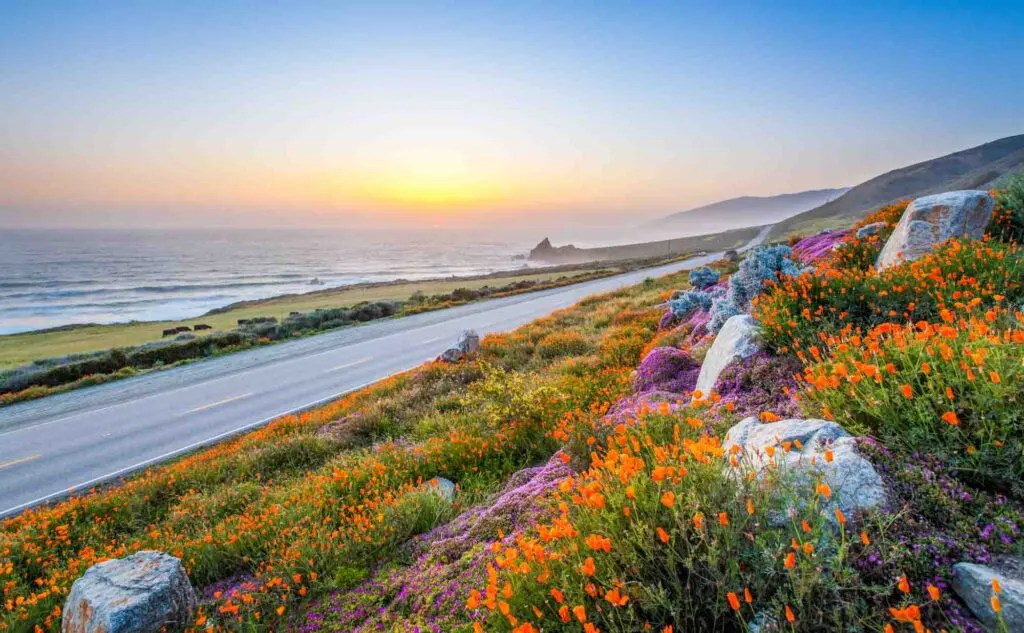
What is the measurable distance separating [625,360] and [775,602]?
904 cm

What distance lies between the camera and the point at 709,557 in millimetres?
2240

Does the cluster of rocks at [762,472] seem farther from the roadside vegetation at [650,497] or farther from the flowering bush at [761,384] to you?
the flowering bush at [761,384]

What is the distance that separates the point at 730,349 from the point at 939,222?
6.37 metres

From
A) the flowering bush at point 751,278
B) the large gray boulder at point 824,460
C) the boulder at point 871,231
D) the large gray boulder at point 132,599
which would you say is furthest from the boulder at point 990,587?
the boulder at point 871,231

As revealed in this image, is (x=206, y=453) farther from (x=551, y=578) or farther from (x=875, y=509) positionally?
(x=875, y=509)

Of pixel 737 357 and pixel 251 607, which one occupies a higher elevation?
pixel 737 357

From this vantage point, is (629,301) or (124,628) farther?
(629,301)

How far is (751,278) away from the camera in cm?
1028

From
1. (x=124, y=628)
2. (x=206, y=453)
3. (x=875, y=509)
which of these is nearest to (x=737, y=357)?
(x=875, y=509)

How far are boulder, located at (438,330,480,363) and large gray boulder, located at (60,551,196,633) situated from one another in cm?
1075

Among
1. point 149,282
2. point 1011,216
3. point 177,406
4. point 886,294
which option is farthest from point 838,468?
point 149,282

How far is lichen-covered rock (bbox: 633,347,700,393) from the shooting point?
7.50 metres

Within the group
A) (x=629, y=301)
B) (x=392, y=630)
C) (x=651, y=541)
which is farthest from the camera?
(x=629, y=301)

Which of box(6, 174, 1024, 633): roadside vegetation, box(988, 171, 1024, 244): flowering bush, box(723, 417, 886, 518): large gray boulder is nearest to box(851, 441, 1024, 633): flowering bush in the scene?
box(6, 174, 1024, 633): roadside vegetation
